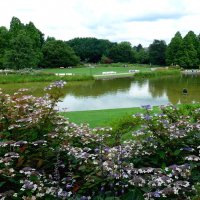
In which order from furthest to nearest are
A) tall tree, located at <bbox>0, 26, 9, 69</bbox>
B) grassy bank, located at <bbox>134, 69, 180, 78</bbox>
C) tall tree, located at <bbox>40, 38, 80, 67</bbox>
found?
tall tree, located at <bbox>40, 38, 80, 67</bbox>
tall tree, located at <bbox>0, 26, 9, 69</bbox>
grassy bank, located at <bbox>134, 69, 180, 78</bbox>

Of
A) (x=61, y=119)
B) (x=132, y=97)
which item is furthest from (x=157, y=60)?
(x=61, y=119)

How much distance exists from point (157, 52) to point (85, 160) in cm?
6578

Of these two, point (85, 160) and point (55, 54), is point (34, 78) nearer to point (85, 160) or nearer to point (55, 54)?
point (55, 54)

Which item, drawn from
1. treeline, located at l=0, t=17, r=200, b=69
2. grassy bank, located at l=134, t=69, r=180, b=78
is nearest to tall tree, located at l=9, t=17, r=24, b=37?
treeline, located at l=0, t=17, r=200, b=69

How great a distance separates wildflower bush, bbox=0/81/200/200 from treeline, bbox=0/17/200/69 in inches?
1482

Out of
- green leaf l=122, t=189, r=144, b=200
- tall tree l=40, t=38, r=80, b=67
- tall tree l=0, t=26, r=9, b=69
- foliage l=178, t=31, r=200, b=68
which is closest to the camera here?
green leaf l=122, t=189, r=144, b=200

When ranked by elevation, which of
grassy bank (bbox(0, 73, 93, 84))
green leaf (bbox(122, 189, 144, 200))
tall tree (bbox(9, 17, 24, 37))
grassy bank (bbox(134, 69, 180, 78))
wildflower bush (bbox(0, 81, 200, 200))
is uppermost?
tall tree (bbox(9, 17, 24, 37))

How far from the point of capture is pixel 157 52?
223 ft

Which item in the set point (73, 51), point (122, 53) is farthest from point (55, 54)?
point (122, 53)

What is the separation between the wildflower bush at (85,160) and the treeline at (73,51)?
1482 inches

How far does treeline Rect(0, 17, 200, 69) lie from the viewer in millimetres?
41875

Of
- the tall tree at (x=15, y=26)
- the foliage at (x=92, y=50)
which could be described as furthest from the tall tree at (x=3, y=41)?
the foliage at (x=92, y=50)

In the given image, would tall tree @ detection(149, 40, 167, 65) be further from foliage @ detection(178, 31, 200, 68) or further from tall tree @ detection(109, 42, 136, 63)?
foliage @ detection(178, 31, 200, 68)

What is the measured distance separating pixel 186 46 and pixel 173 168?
58231 mm
